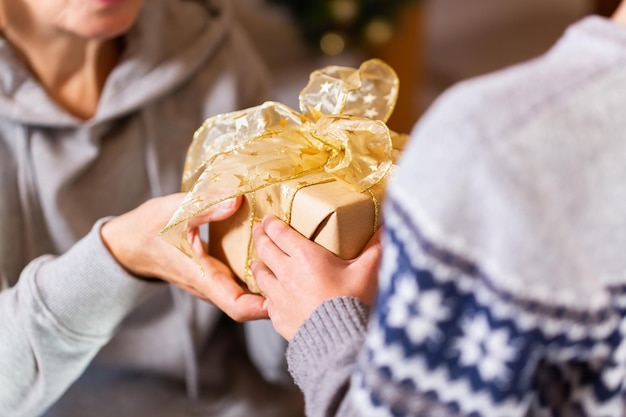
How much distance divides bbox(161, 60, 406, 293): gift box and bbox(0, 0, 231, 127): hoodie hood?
0.63 feet

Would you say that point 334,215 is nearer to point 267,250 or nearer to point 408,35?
point 267,250

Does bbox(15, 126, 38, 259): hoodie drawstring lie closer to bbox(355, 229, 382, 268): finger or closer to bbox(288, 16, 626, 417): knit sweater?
bbox(355, 229, 382, 268): finger

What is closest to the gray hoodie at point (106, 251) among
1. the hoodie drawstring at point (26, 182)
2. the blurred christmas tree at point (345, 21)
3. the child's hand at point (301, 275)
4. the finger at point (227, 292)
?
the hoodie drawstring at point (26, 182)

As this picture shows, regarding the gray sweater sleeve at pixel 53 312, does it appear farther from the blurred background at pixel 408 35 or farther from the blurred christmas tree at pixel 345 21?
the blurred christmas tree at pixel 345 21

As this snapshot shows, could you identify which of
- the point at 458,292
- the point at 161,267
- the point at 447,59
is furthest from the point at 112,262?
the point at 447,59

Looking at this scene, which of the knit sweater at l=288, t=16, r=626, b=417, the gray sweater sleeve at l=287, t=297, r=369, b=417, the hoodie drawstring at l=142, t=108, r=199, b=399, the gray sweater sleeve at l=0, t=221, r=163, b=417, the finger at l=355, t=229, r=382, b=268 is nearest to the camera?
the knit sweater at l=288, t=16, r=626, b=417

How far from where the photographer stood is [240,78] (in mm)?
960

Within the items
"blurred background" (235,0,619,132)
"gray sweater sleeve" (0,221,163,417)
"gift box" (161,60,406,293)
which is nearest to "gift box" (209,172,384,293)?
"gift box" (161,60,406,293)

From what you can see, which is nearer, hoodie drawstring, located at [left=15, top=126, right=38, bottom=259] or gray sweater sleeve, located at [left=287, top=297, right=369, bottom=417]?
gray sweater sleeve, located at [left=287, top=297, right=369, bottom=417]

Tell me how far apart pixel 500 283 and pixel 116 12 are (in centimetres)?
58

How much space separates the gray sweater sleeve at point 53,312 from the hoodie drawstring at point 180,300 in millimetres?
139

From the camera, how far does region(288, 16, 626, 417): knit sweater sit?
1.20ft

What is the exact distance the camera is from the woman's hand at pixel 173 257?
65cm

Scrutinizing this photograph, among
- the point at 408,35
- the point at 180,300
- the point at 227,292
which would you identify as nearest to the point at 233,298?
the point at 227,292
